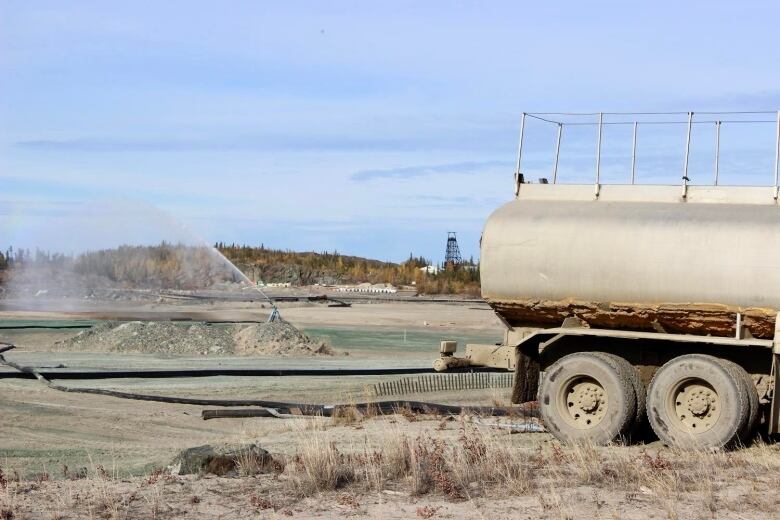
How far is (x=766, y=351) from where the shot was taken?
50.8 ft

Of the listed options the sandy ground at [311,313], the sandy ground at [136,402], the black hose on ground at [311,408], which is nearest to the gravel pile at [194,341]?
the sandy ground at [136,402]

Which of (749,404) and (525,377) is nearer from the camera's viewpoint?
(749,404)

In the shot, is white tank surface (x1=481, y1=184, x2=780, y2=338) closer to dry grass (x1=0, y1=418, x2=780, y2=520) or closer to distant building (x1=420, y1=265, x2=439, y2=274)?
dry grass (x1=0, y1=418, x2=780, y2=520)

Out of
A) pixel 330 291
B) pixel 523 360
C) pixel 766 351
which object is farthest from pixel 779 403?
pixel 330 291

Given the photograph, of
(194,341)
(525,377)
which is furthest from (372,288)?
(525,377)

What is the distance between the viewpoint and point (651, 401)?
15812 mm

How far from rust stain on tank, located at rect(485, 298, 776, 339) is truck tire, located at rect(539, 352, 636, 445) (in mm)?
566

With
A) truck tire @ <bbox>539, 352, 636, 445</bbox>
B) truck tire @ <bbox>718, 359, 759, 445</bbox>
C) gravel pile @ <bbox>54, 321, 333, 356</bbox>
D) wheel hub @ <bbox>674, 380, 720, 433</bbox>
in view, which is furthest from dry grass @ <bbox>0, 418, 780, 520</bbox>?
gravel pile @ <bbox>54, 321, 333, 356</bbox>

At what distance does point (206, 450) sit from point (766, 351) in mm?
7254

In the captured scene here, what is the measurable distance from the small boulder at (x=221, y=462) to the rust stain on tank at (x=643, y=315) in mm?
4788

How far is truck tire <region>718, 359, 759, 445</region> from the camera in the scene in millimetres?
15125

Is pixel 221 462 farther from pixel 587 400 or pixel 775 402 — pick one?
pixel 775 402

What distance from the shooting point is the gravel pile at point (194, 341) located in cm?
3744

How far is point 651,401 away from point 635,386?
429mm
